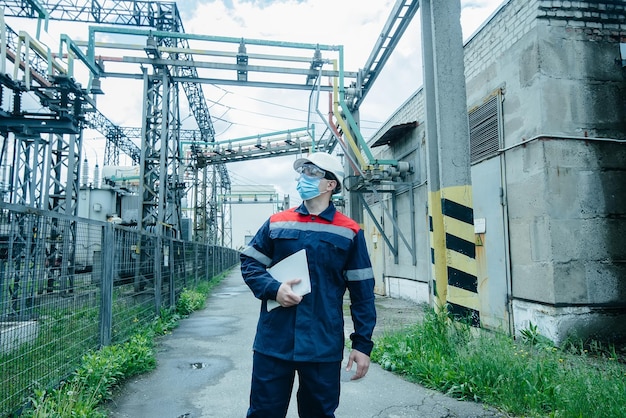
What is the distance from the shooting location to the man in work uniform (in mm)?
2352

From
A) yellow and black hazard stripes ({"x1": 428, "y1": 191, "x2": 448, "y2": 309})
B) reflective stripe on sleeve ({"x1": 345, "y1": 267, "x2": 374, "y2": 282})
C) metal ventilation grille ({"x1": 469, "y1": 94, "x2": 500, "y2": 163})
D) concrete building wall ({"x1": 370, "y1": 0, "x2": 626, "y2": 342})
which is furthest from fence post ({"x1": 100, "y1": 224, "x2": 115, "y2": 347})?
metal ventilation grille ({"x1": 469, "y1": 94, "x2": 500, "y2": 163})

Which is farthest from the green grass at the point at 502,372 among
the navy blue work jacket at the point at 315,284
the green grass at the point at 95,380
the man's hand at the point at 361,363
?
the green grass at the point at 95,380

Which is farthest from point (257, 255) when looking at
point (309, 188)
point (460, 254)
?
point (460, 254)

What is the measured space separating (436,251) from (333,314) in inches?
126

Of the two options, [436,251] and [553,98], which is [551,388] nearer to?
[436,251]

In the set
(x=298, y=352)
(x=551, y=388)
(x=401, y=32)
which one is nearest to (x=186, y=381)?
(x=298, y=352)

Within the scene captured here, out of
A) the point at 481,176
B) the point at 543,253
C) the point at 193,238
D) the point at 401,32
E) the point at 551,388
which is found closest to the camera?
the point at 551,388

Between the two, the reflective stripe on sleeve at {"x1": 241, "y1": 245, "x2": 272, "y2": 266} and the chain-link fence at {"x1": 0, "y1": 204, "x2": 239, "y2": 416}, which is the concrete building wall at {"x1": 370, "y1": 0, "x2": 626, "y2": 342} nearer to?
the reflective stripe on sleeve at {"x1": 241, "y1": 245, "x2": 272, "y2": 266}

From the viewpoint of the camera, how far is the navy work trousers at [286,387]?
92.4 inches

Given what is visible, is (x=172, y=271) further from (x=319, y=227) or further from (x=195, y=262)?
(x=319, y=227)

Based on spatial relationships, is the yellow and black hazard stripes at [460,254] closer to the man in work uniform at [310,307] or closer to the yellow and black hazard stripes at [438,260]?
the yellow and black hazard stripes at [438,260]

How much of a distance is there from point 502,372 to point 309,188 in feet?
8.51

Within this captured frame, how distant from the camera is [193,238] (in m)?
24.6

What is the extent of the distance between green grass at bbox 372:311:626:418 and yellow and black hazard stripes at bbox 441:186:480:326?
24cm
